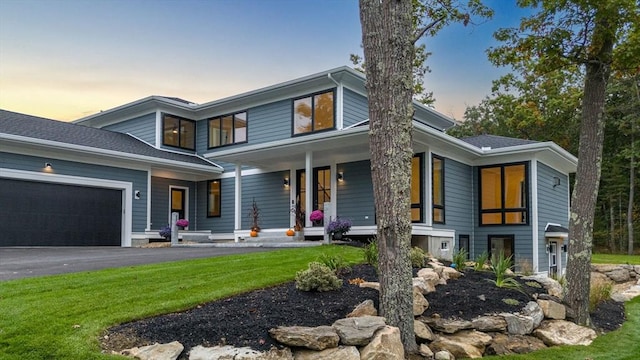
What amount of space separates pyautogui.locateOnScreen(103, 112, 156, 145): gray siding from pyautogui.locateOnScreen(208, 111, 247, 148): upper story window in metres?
2.06

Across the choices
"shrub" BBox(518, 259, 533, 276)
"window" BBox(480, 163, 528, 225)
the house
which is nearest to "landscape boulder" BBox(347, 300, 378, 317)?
"shrub" BBox(518, 259, 533, 276)

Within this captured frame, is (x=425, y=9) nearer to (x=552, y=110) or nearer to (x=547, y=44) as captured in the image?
(x=547, y=44)

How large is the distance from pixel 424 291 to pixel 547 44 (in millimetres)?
4005

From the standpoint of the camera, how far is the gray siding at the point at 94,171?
42.6 feet

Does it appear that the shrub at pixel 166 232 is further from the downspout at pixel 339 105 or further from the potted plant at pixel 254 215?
the downspout at pixel 339 105

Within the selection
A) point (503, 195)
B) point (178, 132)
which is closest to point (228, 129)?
point (178, 132)

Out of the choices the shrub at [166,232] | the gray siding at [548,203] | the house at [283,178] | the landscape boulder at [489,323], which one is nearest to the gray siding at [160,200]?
the house at [283,178]

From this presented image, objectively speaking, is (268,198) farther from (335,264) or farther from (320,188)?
(335,264)

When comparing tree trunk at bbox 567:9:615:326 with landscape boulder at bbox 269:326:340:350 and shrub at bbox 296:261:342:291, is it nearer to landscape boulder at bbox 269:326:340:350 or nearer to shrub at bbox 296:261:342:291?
shrub at bbox 296:261:342:291

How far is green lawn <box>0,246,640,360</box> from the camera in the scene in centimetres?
423

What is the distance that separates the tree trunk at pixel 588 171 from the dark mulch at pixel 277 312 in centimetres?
59

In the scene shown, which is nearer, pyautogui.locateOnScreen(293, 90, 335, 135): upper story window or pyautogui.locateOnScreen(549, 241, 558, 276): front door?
pyautogui.locateOnScreen(293, 90, 335, 135): upper story window

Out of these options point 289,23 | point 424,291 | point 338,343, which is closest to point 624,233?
point 289,23

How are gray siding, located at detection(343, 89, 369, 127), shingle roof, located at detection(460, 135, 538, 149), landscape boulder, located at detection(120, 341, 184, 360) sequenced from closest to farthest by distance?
landscape boulder, located at detection(120, 341, 184, 360)
gray siding, located at detection(343, 89, 369, 127)
shingle roof, located at detection(460, 135, 538, 149)
